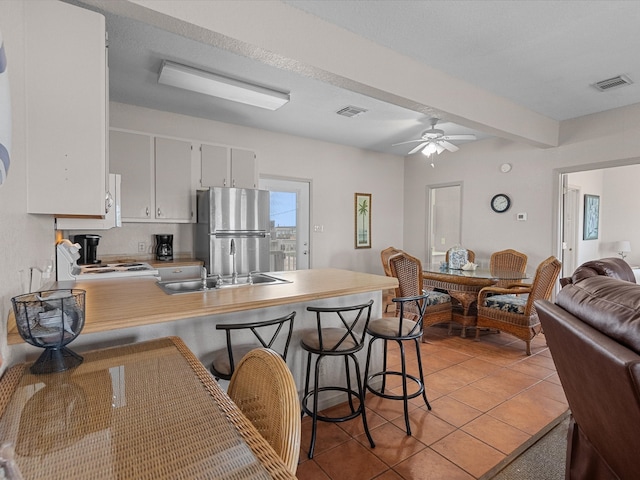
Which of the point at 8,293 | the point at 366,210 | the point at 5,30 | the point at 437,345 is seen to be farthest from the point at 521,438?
the point at 366,210

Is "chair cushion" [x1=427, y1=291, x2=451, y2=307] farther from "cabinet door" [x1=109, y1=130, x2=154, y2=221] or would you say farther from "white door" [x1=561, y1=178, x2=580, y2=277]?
"cabinet door" [x1=109, y1=130, x2=154, y2=221]

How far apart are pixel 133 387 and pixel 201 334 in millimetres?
926

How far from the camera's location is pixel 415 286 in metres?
3.58

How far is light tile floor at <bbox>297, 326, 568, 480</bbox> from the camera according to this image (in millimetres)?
1848

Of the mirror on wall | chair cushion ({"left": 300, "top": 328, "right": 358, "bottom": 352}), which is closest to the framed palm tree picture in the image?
the mirror on wall

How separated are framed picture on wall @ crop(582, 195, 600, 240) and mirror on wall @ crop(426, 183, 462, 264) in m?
2.17

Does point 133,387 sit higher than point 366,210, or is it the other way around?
point 366,210

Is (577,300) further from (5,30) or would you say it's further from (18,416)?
(5,30)

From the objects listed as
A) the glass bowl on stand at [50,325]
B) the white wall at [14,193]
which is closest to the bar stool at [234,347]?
the glass bowl on stand at [50,325]

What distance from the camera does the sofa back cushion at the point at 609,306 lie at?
3.87 ft

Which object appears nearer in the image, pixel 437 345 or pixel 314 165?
pixel 437 345

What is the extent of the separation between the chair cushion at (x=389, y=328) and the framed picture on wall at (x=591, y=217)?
535 centimetres

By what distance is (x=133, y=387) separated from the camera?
41.2 inches

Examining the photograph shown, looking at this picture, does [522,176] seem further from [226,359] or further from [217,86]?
[226,359]
